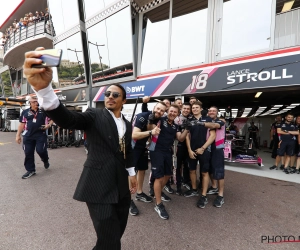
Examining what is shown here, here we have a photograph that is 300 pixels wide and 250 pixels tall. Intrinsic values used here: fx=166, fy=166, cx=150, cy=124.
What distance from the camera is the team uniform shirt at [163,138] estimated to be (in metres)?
2.77

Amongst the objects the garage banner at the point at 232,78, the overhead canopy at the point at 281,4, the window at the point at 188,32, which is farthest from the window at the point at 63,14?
the overhead canopy at the point at 281,4

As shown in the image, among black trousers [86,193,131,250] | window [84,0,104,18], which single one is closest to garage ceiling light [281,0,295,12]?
black trousers [86,193,131,250]

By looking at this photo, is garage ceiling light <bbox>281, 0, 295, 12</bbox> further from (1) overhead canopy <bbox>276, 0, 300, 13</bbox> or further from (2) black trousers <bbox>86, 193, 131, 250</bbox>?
(2) black trousers <bbox>86, 193, 131, 250</bbox>

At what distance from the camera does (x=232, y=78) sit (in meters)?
5.30

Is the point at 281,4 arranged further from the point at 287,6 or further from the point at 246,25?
the point at 246,25

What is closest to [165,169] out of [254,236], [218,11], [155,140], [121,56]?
[155,140]

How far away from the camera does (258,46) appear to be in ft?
16.8

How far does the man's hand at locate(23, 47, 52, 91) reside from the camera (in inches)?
34.9

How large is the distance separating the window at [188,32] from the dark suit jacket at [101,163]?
569cm

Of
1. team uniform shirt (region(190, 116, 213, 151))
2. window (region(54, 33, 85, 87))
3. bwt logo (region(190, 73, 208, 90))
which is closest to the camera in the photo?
team uniform shirt (region(190, 116, 213, 151))

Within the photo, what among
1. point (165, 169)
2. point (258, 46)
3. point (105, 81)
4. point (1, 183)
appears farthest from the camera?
point (105, 81)

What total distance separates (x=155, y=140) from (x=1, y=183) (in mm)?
3805

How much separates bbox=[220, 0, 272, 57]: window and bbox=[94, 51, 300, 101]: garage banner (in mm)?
632

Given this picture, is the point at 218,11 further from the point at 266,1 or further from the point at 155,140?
the point at 155,140
